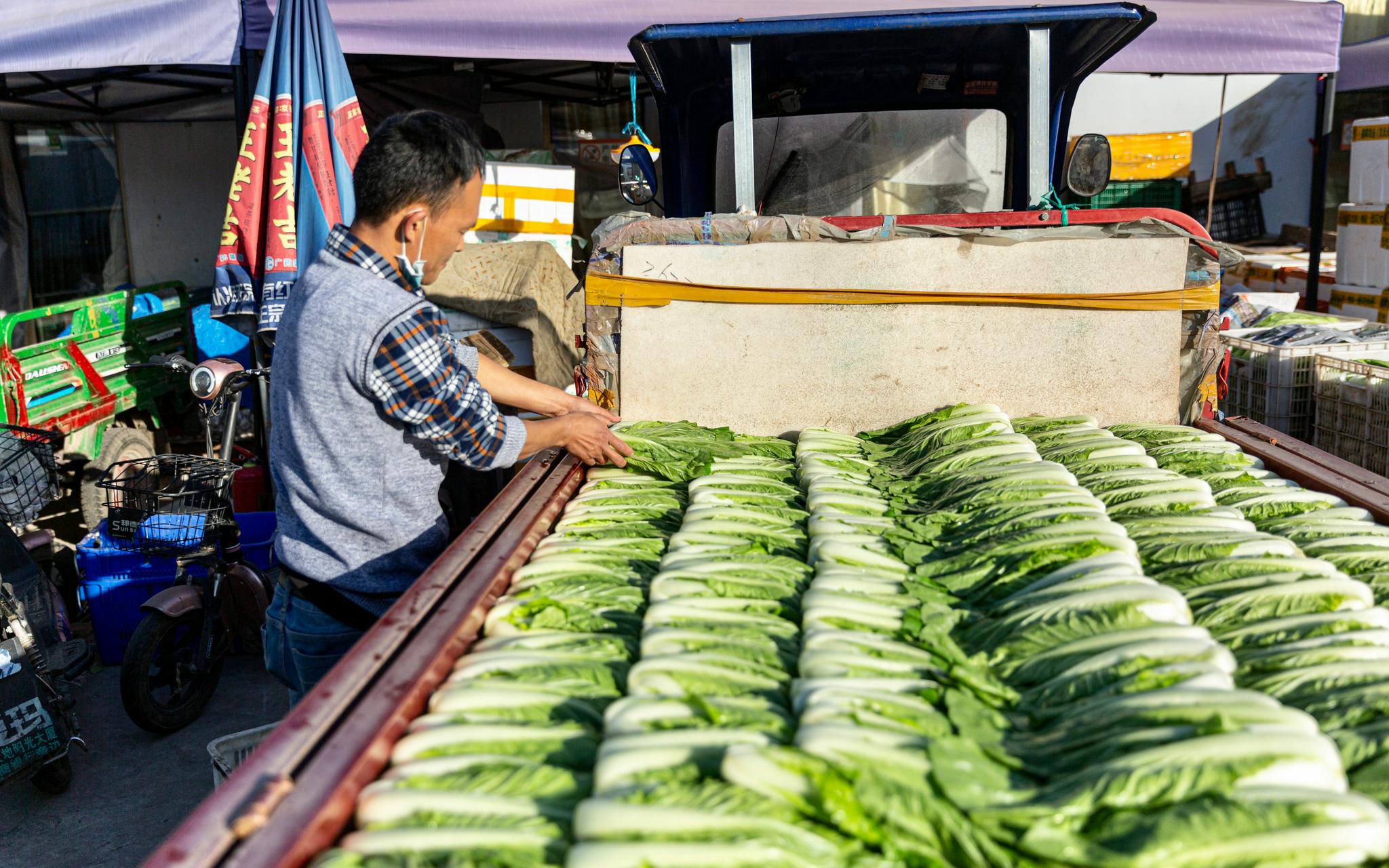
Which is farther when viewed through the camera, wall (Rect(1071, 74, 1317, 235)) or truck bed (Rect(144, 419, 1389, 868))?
wall (Rect(1071, 74, 1317, 235))

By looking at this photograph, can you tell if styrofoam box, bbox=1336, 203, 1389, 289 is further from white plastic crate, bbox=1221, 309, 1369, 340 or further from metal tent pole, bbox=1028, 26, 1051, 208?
metal tent pole, bbox=1028, 26, 1051, 208

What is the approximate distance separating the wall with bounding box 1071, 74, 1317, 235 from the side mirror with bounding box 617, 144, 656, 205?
43.2 feet

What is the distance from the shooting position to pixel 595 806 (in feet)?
5.34

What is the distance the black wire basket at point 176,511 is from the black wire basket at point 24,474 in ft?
0.89

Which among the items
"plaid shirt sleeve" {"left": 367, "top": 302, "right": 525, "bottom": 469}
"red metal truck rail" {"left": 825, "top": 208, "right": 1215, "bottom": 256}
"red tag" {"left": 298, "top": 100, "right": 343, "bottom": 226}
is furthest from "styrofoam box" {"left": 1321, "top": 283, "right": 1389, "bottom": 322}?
"plaid shirt sleeve" {"left": 367, "top": 302, "right": 525, "bottom": 469}

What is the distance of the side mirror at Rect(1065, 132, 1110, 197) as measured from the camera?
A: 14.4ft

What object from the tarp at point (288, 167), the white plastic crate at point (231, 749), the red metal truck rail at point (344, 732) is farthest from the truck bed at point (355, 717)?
the tarp at point (288, 167)

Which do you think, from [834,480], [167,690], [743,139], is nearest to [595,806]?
[834,480]

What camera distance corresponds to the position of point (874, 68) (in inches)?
191

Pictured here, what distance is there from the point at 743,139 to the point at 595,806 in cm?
366

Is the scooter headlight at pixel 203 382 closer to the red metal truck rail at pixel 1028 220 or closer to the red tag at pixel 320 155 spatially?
the red tag at pixel 320 155

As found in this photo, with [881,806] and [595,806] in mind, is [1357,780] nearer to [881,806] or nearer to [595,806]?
[881,806]

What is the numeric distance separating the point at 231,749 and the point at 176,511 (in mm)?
2331

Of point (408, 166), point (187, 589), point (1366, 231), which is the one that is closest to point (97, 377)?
point (187, 589)
